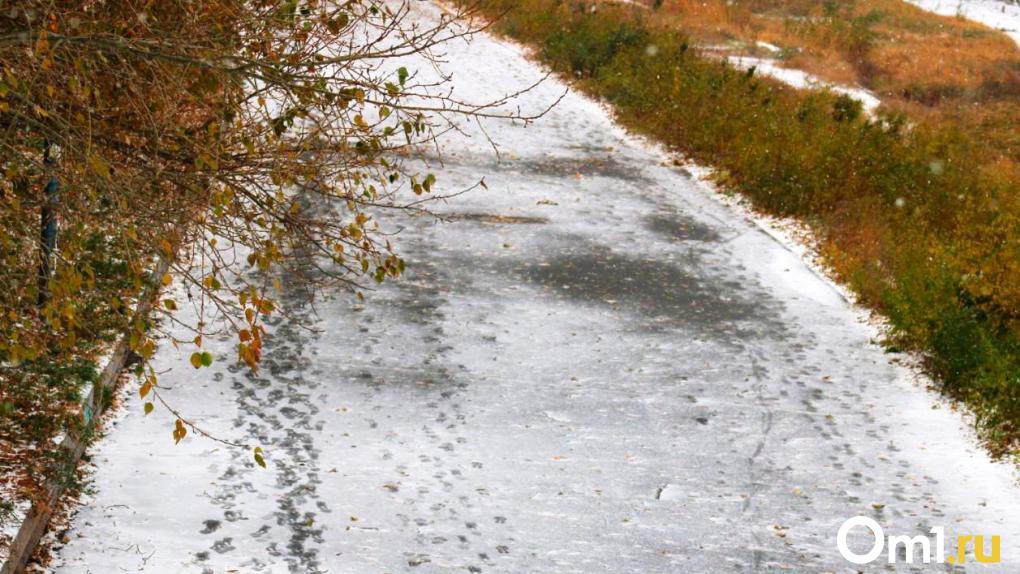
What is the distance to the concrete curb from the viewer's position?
19.4ft

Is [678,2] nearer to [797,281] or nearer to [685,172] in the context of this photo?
[685,172]

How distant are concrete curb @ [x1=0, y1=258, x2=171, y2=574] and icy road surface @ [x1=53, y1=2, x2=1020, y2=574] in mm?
161

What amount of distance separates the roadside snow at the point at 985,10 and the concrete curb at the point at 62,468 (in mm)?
35283

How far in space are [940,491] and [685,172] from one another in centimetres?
917

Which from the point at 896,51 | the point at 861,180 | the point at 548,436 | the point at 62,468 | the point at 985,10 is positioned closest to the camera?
the point at 62,468

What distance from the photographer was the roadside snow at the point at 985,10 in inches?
1555

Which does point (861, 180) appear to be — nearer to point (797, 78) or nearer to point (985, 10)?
point (797, 78)

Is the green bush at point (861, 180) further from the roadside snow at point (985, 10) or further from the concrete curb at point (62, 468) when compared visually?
the roadside snow at point (985, 10)

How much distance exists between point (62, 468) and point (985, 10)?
4161cm

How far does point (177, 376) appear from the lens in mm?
8641

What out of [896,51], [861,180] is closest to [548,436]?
[861,180]

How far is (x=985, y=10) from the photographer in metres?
42.2

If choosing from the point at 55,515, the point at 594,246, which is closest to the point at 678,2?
the point at 594,246

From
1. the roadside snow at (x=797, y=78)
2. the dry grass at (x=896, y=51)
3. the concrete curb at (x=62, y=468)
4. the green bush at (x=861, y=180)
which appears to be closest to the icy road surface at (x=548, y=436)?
the concrete curb at (x=62, y=468)
